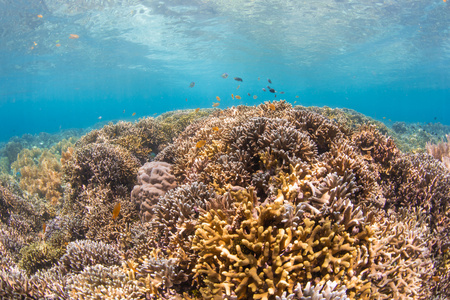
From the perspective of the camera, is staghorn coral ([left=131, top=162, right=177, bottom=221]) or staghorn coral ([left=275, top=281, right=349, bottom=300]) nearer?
staghorn coral ([left=275, top=281, right=349, bottom=300])

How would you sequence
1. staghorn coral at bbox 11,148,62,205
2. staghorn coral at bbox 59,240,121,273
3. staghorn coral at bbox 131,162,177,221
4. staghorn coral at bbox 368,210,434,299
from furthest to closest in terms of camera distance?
staghorn coral at bbox 11,148,62,205 → staghorn coral at bbox 131,162,177,221 → staghorn coral at bbox 59,240,121,273 → staghorn coral at bbox 368,210,434,299

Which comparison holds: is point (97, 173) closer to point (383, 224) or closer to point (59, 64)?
point (383, 224)

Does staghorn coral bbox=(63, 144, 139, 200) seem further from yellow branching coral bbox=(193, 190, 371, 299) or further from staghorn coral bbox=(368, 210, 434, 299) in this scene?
staghorn coral bbox=(368, 210, 434, 299)

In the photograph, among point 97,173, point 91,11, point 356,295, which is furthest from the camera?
point 91,11

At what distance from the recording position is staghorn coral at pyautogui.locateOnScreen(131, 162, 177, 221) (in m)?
4.95

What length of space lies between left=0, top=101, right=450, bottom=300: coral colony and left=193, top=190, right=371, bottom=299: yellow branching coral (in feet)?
0.05

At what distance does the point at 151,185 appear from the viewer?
5262 millimetres

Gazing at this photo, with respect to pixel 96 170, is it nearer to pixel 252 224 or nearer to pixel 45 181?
pixel 252 224

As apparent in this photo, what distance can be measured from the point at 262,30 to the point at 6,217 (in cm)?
3348

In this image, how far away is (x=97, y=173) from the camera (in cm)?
621

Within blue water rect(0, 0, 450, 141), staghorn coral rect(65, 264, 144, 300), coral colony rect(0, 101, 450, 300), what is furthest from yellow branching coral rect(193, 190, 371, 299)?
blue water rect(0, 0, 450, 141)

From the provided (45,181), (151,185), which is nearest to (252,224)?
(151,185)

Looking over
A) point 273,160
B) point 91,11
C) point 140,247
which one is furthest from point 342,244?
point 91,11

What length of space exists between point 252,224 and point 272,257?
38 cm
